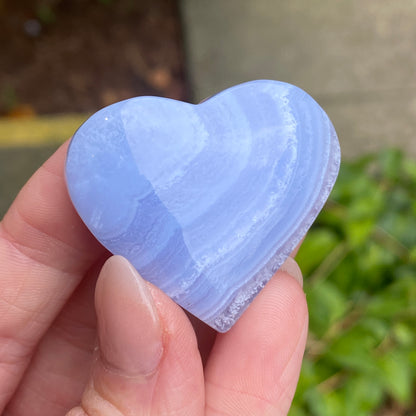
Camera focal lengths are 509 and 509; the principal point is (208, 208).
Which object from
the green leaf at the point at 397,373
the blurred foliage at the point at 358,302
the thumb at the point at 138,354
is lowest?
the green leaf at the point at 397,373

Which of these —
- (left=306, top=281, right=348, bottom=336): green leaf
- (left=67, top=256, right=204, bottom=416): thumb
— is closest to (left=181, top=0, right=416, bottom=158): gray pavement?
(left=306, top=281, right=348, bottom=336): green leaf

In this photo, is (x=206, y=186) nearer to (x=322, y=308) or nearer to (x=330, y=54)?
(x=322, y=308)

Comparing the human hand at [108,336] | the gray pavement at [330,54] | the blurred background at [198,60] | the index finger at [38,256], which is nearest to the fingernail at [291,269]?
the human hand at [108,336]

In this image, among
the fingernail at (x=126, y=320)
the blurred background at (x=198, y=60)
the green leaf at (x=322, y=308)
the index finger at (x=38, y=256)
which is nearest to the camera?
the fingernail at (x=126, y=320)

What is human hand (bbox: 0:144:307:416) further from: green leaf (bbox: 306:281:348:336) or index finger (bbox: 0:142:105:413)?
green leaf (bbox: 306:281:348:336)

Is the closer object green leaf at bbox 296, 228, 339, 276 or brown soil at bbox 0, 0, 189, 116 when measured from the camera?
green leaf at bbox 296, 228, 339, 276

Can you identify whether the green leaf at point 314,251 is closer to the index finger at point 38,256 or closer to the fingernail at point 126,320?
the index finger at point 38,256

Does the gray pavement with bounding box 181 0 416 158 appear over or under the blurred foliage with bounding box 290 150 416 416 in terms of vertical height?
over
